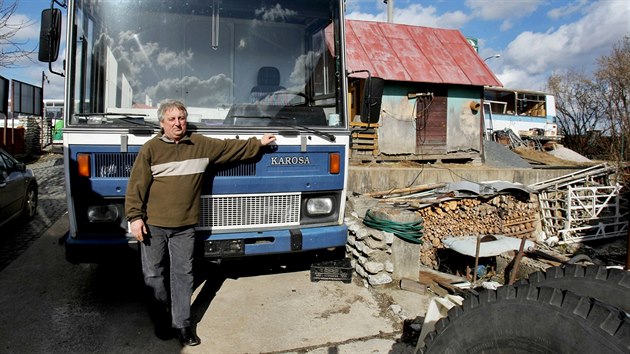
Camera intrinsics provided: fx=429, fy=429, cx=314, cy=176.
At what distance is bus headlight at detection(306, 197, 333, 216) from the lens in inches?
178

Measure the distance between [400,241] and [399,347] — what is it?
1652mm

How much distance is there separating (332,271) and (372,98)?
2.05m

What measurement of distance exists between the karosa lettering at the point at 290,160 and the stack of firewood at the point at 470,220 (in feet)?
16.5

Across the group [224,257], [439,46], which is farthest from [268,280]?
[439,46]

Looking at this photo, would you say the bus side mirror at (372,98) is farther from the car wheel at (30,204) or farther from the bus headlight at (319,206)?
the car wheel at (30,204)

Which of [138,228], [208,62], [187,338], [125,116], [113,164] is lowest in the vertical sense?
[187,338]

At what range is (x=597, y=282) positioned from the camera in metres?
2.16

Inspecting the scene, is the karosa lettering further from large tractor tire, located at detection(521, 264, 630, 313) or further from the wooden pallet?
the wooden pallet

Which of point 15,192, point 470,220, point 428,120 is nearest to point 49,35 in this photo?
point 15,192

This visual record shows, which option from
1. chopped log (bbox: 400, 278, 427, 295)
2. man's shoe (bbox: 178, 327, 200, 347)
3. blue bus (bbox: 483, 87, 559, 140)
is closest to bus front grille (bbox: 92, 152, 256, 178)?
man's shoe (bbox: 178, 327, 200, 347)

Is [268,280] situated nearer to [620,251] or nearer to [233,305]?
[233,305]

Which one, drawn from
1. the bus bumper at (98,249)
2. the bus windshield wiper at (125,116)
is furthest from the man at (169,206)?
the bus windshield wiper at (125,116)

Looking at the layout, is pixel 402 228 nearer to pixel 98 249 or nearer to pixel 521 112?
pixel 98 249

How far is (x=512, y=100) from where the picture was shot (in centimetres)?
3036
